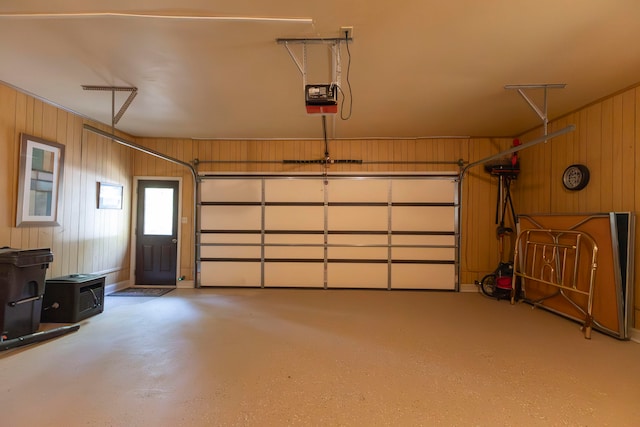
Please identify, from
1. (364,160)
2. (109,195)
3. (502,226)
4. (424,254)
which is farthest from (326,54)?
(109,195)

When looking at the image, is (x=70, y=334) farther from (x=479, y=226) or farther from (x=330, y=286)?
(x=479, y=226)

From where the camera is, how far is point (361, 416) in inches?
A: 65.2

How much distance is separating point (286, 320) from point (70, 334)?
2.27 metres

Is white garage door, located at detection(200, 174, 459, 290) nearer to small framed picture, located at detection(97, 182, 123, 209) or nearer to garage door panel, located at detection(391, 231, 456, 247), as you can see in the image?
garage door panel, located at detection(391, 231, 456, 247)

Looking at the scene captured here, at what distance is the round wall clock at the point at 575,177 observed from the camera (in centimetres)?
329

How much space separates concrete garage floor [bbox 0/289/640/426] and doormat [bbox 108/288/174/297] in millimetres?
890

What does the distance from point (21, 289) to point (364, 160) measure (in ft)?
15.4

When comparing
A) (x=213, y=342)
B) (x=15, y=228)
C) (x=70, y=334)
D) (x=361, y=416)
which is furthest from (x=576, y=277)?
(x=15, y=228)

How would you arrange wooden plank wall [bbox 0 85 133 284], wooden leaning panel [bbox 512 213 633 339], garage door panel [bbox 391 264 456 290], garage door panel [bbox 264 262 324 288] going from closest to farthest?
wooden leaning panel [bbox 512 213 633 339], wooden plank wall [bbox 0 85 133 284], garage door panel [bbox 391 264 456 290], garage door panel [bbox 264 262 324 288]

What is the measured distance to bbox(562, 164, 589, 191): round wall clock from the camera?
329 centimetres

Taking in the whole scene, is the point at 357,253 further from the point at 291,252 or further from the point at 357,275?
the point at 291,252

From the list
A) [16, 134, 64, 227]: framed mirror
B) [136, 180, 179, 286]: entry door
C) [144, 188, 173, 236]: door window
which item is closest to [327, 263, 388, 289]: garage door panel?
[136, 180, 179, 286]: entry door

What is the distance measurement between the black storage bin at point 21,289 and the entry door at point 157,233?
2.07m

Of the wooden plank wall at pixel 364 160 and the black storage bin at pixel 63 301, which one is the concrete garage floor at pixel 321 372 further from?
the wooden plank wall at pixel 364 160
